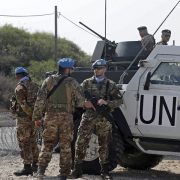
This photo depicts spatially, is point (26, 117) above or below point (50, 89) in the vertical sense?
below

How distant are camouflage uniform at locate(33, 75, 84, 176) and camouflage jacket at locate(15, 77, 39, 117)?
0.75 metres

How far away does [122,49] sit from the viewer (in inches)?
400

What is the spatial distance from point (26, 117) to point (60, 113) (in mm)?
1060

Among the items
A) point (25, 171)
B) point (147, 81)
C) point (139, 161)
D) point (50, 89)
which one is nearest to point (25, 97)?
point (50, 89)

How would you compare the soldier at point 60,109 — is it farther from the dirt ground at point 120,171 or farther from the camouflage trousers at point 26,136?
the camouflage trousers at point 26,136

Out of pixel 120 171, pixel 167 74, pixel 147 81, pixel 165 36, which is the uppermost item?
pixel 165 36

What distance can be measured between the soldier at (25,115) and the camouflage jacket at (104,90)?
38.0 inches

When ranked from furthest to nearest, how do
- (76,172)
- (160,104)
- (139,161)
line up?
(139,161) < (160,104) < (76,172)

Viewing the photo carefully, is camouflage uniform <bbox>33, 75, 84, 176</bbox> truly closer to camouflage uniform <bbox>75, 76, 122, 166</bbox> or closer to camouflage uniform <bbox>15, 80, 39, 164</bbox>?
camouflage uniform <bbox>75, 76, 122, 166</bbox>

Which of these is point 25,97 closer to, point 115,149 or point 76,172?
point 76,172

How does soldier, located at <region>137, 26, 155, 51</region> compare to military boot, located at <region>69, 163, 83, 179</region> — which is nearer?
military boot, located at <region>69, 163, 83, 179</region>

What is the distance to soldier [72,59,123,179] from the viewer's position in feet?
26.5

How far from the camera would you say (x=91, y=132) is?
817cm

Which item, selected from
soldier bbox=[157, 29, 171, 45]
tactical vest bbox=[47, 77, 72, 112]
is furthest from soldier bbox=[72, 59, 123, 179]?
soldier bbox=[157, 29, 171, 45]
